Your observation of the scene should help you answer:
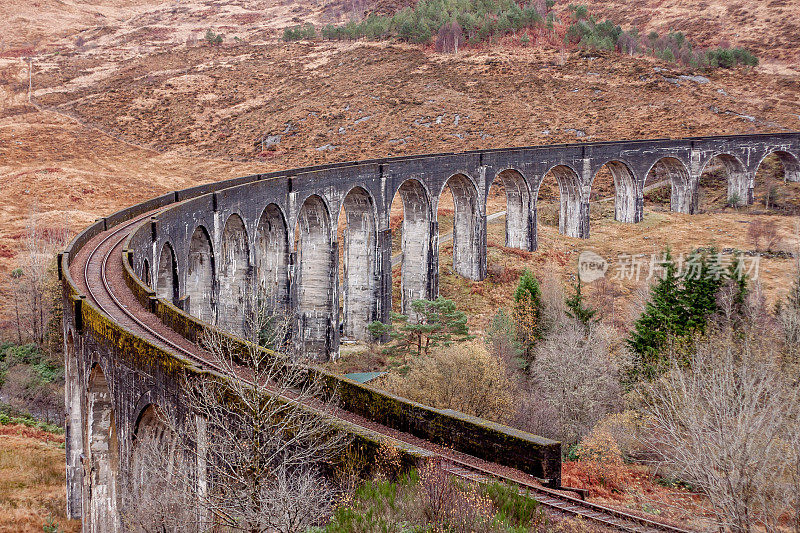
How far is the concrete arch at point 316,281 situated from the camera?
39.9m

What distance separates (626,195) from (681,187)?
7131mm

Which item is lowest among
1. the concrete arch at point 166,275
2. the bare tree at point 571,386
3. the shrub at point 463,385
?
the bare tree at point 571,386

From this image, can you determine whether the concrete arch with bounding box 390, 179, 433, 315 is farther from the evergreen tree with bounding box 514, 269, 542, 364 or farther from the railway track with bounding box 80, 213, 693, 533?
the railway track with bounding box 80, 213, 693, 533

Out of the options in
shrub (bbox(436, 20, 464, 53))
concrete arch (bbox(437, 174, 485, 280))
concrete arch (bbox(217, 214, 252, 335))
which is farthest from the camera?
shrub (bbox(436, 20, 464, 53))

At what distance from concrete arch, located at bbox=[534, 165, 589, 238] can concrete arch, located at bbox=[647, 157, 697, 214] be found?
10614 mm

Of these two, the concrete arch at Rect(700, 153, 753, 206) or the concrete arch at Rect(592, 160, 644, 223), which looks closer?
the concrete arch at Rect(592, 160, 644, 223)

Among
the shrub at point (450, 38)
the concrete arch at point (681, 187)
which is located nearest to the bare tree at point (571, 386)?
the concrete arch at point (681, 187)

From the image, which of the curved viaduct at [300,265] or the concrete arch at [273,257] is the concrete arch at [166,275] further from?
the concrete arch at [273,257]

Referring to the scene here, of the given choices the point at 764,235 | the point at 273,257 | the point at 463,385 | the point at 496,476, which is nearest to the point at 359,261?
the point at 273,257

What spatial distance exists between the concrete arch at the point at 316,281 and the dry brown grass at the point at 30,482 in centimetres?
1361

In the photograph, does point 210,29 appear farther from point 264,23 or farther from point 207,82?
point 207,82

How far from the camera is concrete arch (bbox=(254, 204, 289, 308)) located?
37.0 m

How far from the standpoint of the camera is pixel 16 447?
31984 mm

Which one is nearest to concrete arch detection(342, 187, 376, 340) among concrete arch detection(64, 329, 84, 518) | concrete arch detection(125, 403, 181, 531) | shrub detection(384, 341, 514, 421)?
shrub detection(384, 341, 514, 421)
